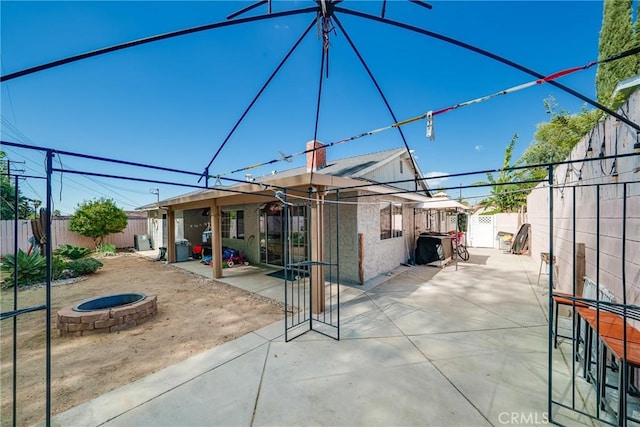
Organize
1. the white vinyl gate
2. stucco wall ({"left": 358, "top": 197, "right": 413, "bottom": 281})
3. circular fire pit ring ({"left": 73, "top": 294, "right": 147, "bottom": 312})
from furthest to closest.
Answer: the white vinyl gate
stucco wall ({"left": 358, "top": 197, "right": 413, "bottom": 281})
circular fire pit ring ({"left": 73, "top": 294, "right": 147, "bottom": 312})

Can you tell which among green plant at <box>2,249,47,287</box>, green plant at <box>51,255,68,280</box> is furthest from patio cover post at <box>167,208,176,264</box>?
green plant at <box>2,249,47,287</box>

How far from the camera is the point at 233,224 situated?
10945mm

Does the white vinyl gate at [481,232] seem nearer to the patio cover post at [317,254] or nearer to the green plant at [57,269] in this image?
the patio cover post at [317,254]

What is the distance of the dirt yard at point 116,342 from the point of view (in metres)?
2.74

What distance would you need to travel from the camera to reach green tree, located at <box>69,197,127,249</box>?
13.6m

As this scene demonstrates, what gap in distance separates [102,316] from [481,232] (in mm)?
17284

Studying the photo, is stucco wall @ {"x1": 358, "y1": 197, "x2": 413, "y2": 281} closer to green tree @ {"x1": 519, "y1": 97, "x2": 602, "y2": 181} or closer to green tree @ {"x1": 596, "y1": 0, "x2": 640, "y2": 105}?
green tree @ {"x1": 596, "y1": 0, "x2": 640, "y2": 105}

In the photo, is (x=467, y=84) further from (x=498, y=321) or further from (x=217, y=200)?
(x=217, y=200)

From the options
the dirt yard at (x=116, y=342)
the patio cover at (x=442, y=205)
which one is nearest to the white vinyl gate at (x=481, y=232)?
the patio cover at (x=442, y=205)

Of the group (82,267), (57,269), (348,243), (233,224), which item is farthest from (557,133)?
(57,269)

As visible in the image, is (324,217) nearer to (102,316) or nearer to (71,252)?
(102,316)

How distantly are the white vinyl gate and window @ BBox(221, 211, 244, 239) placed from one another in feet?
44.8

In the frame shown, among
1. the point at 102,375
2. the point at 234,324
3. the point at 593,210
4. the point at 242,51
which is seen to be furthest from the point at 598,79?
the point at 102,375

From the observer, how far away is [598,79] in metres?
11.4
